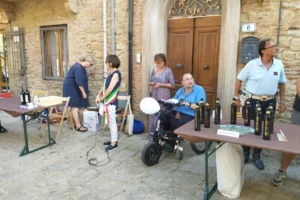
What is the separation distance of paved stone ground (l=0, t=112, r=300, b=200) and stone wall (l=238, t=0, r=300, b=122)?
1175mm

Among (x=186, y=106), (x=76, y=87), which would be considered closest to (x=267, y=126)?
(x=186, y=106)

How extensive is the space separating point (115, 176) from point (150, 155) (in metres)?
0.52

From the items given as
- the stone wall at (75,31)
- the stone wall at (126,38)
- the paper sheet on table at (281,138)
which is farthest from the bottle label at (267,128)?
the stone wall at (75,31)

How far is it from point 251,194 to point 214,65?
7.49 ft

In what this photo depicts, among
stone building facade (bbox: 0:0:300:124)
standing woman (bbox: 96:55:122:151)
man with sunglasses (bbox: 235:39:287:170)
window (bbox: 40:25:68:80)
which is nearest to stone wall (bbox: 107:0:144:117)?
stone building facade (bbox: 0:0:300:124)

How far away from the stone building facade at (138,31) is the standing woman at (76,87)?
2.16 ft

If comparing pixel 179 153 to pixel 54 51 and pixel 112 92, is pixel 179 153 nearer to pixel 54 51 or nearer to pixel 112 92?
pixel 112 92

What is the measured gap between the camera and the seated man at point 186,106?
332cm

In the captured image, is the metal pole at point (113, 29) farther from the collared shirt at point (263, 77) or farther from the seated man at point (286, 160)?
the seated man at point (286, 160)

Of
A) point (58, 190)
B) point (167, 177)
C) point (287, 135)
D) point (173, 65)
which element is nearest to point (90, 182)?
point (58, 190)

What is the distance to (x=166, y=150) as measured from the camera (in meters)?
3.43

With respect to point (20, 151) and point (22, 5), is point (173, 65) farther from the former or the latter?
point (22, 5)

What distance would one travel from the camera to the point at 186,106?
136 inches

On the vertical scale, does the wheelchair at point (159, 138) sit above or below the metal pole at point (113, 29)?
below
